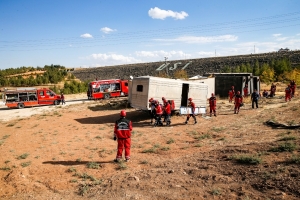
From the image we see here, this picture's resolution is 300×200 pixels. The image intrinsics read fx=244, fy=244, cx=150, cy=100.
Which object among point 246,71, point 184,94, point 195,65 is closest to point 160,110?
point 184,94

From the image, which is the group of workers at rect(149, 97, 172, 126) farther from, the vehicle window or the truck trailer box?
the vehicle window

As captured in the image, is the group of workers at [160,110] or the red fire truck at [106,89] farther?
the red fire truck at [106,89]

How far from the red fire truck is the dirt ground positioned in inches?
604

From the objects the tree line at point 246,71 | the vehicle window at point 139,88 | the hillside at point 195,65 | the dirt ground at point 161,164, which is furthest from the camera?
the hillside at point 195,65

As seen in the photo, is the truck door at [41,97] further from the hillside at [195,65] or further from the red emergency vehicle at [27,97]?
the hillside at [195,65]

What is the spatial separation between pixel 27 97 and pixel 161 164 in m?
22.8

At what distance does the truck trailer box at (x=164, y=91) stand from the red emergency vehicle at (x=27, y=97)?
14.1 meters

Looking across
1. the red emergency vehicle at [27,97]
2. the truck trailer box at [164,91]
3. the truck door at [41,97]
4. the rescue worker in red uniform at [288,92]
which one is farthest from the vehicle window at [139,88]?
the truck door at [41,97]

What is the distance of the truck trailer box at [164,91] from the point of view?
15.6 m

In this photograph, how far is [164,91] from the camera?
1614 centimetres

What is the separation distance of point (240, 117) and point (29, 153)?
39.1 feet

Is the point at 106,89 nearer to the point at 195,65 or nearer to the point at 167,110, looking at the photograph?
the point at 167,110

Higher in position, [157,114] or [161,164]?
[157,114]

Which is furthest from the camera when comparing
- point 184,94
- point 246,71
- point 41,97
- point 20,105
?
point 246,71
